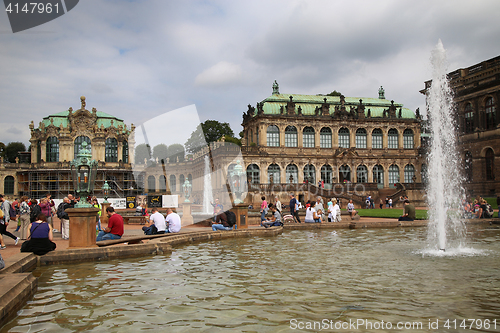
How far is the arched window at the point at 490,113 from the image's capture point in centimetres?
4894

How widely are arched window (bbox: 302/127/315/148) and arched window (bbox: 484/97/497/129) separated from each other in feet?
72.5

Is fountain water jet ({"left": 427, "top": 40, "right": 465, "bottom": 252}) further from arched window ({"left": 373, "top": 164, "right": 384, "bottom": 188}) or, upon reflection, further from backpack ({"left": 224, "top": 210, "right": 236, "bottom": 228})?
arched window ({"left": 373, "top": 164, "right": 384, "bottom": 188})

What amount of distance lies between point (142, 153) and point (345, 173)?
49.3 metres

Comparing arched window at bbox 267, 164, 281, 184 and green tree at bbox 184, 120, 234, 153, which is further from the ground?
green tree at bbox 184, 120, 234, 153

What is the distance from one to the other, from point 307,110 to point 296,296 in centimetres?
5419

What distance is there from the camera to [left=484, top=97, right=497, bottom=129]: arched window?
48.9 metres

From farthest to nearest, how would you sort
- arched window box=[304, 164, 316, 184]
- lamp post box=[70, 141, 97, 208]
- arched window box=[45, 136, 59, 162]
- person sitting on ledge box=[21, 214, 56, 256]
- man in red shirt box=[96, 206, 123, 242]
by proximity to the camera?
arched window box=[45, 136, 59, 162] → arched window box=[304, 164, 316, 184] → man in red shirt box=[96, 206, 123, 242] → lamp post box=[70, 141, 97, 208] → person sitting on ledge box=[21, 214, 56, 256]

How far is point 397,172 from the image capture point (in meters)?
61.0

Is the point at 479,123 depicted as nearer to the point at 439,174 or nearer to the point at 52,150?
the point at 439,174

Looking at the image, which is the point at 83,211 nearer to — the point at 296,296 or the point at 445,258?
the point at 296,296

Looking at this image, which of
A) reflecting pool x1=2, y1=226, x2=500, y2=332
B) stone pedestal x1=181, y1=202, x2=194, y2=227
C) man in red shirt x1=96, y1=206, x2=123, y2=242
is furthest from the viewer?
stone pedestal x1=181, y1=202, x2=194, y2=227

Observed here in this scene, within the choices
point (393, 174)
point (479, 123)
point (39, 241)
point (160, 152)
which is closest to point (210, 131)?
point (160, 152)

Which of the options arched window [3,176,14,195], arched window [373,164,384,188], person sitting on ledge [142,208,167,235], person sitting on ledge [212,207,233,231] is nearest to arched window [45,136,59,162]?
arched window [3,176,14,195]

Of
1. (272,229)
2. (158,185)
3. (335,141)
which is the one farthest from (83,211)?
(158,185)
